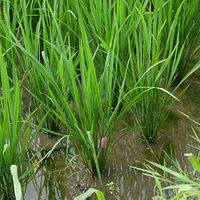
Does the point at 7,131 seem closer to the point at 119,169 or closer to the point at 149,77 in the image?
the point at 119,169

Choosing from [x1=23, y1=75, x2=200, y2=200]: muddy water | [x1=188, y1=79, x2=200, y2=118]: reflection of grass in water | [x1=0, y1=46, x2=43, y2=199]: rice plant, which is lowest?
[x1=23, y1=75, x2=200, y2=200]: muddy water

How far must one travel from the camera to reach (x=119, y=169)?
1.58 m

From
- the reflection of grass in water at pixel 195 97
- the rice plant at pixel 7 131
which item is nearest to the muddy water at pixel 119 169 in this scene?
the reflection of grass in water at pixel 195 97

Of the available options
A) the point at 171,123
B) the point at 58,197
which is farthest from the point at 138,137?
the point at 58,197

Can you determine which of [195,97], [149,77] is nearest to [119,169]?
[149,77]

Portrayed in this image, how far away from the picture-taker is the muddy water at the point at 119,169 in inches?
58.2

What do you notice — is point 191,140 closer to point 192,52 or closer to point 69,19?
point 192,52

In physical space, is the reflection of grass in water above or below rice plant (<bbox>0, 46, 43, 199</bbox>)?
below

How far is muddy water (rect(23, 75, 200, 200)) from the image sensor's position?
1.48 m

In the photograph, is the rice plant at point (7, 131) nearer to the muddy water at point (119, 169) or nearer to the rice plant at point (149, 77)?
the muddy water at point (119, 169)

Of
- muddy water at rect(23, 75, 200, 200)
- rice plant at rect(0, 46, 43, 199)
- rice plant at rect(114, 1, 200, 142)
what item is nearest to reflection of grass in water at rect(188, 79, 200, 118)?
muddy water at rect(23, 75, 200, 200)

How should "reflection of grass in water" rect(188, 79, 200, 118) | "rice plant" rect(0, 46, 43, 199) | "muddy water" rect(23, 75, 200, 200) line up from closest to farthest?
"rice plant" rect(0, 46, 43, 199) → "muddy water" rect(23, 75, 200, 200) → "reflection of grass in water" rect(188, 79, 200, 118)

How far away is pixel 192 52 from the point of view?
2062 millimetres

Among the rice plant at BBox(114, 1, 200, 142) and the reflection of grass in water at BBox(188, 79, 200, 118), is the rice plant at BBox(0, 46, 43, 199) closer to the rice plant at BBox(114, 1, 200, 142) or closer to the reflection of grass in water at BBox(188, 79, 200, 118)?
the rice plant at BBox(114, 1, 200, 142)
